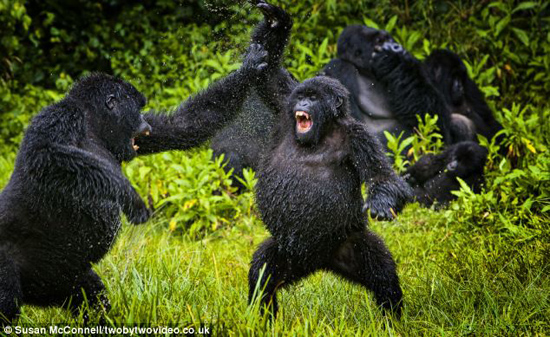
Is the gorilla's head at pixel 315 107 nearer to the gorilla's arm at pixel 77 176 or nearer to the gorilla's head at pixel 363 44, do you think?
the gorilla's arm at pixel 77 176

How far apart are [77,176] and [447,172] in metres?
3.49

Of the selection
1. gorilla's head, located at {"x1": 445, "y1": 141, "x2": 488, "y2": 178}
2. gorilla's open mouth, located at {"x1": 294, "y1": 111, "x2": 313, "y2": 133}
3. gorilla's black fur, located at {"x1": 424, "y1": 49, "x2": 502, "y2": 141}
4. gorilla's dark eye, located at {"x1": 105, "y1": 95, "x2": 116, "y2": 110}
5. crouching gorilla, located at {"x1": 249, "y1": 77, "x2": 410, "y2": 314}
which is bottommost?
gorilla's black fur, located at {"x1": 424, "y1": 49, "x2": 502, "y2": 141}

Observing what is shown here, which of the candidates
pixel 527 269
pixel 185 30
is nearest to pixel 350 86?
pixel 185 30

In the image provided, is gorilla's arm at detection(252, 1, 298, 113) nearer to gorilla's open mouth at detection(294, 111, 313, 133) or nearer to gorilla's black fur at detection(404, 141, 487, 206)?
gorilla's open mouth at detection(294, 111, 313, 133)

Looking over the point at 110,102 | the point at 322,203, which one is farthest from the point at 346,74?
the point at 110,102

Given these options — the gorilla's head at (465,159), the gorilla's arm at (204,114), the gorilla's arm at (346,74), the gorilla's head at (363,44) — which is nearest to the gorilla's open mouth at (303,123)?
the gorilla's arm at (204,114)

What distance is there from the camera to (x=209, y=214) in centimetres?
496

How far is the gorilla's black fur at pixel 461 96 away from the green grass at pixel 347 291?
2004 mm

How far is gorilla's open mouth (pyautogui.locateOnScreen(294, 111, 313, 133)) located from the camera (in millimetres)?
3170

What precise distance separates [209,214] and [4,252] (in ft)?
7.46

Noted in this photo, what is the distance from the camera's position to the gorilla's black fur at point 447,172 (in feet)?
17.6

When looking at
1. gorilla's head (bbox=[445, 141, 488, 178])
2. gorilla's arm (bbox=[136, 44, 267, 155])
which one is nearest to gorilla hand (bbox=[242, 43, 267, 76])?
gorilla's arm (bbox=[136, 44, 267, 155])

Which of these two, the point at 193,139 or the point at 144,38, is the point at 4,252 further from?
the point at 144,38

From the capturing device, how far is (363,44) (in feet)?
21.4
